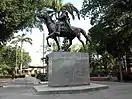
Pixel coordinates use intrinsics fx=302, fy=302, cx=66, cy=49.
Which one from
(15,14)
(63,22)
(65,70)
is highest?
(15,14)

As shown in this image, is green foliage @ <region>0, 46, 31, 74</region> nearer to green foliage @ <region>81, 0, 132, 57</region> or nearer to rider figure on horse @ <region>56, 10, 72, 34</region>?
green foliage @ <region>81, 0, 132, 57</region>

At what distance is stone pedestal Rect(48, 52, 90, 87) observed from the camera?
745 inches

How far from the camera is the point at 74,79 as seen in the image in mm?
19156

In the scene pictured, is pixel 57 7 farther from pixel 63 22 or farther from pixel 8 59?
pixel 8 59

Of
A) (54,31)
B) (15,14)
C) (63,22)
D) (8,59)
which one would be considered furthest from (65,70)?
(8,59)

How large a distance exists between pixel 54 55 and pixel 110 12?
13.5 metres

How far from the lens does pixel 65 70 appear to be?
62.6ft

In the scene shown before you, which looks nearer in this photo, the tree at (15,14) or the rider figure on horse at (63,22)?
the rider figure on horse at (63,22)

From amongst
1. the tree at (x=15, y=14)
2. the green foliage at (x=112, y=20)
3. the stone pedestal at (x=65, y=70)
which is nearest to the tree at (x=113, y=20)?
the green foliage at (x=112, y=20)

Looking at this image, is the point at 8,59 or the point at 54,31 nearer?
the point at 54,31

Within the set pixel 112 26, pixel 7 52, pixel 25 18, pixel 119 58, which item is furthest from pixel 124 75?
pixel 7 52

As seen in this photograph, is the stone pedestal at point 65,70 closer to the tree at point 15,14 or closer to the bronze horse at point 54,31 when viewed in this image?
the bronze horse at point 54,31

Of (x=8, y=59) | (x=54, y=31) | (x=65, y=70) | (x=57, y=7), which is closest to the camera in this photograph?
(x=65, y=70)

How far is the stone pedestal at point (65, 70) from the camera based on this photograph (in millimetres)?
18922
